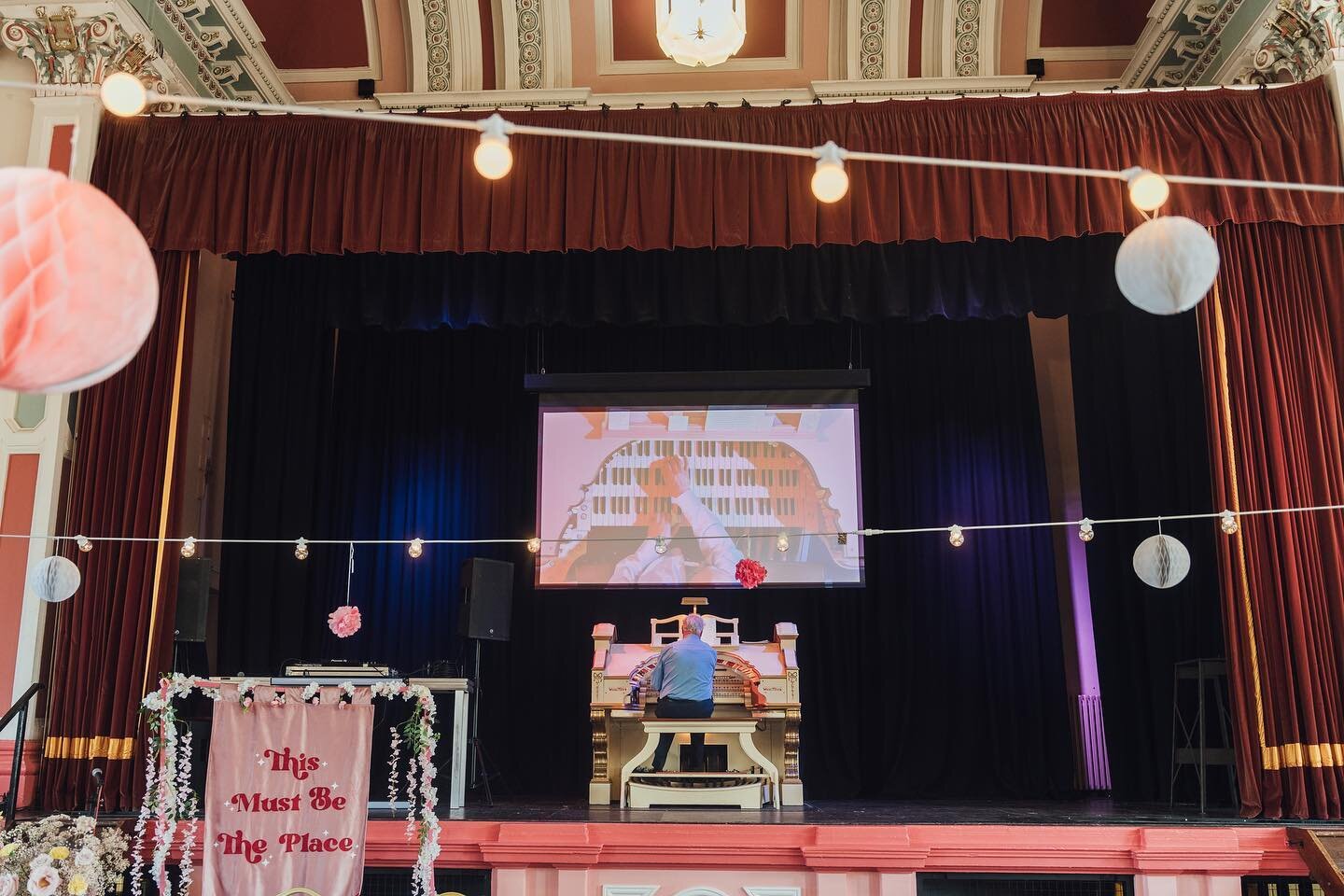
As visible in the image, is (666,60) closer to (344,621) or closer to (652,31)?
(652,31)

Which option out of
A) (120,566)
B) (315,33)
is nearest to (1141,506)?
(120,566)

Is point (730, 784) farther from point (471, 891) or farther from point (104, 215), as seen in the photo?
point (104, 215)

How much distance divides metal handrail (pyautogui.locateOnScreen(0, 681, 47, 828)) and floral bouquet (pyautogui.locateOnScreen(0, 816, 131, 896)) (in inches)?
8.3

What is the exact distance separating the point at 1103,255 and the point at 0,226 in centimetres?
596

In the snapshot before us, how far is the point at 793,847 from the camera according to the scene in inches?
223

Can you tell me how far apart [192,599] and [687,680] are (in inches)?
115

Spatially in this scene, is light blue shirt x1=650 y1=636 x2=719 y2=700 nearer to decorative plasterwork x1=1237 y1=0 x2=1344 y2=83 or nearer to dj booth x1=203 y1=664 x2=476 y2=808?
dj booth x1=203 y1=664 x2=476 y2=808

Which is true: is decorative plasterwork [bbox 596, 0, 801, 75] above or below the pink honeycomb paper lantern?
above

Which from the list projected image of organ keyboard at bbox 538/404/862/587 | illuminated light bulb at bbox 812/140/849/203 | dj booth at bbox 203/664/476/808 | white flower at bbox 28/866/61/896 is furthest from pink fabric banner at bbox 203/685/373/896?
illuminated light bulb at bbox 812/140/849/203

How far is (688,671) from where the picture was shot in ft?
23.4

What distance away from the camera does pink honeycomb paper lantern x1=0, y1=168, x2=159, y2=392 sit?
2.70 metres

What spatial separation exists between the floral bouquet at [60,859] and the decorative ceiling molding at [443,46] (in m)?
4.99

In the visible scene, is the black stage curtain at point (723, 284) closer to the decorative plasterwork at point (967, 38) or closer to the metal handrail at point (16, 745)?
the decorative plasterwork at point (967, 38)

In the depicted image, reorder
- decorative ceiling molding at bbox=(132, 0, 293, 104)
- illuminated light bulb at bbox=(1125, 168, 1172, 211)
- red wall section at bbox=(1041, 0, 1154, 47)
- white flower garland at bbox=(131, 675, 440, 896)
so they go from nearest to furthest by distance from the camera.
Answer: illuminated light bulb at bbox=(1125, 168, 1172, 211)
white flower garland at bbox=(131, 675, 440, 896)
decorative ceiling molding at bbox=(132, 0, 293, 104)
red wall section at bbox=(1041, 0, 1154, 47)
